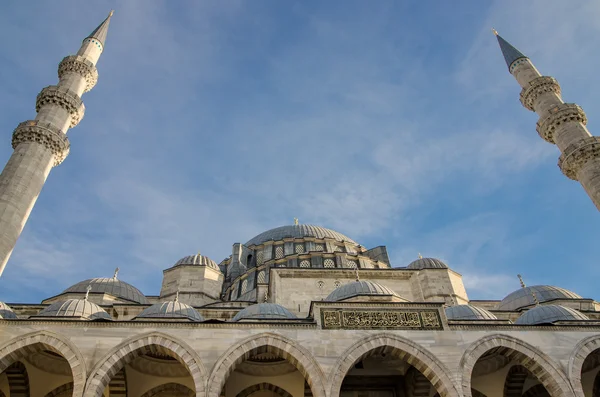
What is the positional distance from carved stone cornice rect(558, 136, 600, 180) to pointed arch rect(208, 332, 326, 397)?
11.6 m

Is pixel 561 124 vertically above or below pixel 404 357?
above

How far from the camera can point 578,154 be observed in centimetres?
1455

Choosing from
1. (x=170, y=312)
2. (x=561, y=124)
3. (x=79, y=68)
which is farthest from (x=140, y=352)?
(x=561, y=124)

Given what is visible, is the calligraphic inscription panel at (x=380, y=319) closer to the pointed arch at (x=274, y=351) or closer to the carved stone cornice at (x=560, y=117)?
the pointed arch at (x=274, y=351)

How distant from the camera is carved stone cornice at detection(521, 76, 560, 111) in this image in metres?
17.4

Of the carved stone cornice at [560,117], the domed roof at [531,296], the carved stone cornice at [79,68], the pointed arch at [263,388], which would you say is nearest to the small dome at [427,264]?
the domed roof at [531,296]

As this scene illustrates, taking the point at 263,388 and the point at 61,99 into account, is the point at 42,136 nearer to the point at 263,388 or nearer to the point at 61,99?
the point at 61,99

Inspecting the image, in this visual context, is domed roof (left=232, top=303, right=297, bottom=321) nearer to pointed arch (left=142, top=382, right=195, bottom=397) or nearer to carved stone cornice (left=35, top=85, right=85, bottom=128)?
pointed arch (left=142, top=382, right=195, bottom=397)

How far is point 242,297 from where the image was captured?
62.2ft

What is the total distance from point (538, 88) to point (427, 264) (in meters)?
8.53

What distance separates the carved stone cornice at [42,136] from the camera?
13.2m

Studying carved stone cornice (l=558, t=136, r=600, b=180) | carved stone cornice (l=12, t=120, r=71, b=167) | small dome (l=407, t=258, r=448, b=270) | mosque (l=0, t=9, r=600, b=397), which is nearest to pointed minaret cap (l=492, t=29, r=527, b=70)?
mosque (l=0, t=9, r=600, b=397)

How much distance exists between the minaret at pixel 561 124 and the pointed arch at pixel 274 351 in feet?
34.9

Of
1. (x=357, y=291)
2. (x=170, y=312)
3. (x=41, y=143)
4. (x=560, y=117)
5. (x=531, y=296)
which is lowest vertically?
(x=170, y=312)
